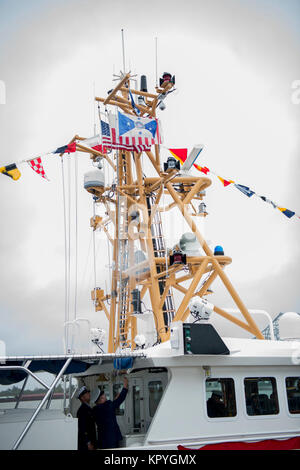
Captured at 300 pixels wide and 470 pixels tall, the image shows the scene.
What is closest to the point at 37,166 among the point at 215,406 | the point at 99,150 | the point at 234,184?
the point at 99,150

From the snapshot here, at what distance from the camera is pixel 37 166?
14.6 m

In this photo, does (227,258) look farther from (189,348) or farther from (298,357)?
(189,348)

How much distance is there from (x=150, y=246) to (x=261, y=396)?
253 inches

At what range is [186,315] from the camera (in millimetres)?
14328

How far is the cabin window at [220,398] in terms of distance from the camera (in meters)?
8.80

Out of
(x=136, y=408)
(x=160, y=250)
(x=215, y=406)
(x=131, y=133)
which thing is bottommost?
(x=136, y=408)

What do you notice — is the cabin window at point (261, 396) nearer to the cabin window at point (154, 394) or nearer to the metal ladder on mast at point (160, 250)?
the cabin window at point (154, 394)

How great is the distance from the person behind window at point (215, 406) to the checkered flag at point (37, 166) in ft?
30.7

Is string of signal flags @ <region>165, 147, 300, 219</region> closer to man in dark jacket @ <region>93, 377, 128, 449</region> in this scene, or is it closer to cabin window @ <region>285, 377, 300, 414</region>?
cabin window @ <region>285, 377, 300, 414</region>

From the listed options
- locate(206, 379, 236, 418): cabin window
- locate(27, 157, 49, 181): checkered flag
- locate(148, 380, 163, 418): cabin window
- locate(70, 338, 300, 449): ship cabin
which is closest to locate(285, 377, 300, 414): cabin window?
locate(70, 338, 300, 449): ship cabin

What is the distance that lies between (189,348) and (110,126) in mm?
8183

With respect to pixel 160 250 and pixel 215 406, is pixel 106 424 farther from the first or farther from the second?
pixel 160 250

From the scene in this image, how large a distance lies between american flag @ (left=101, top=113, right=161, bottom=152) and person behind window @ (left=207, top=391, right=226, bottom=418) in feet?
27.2

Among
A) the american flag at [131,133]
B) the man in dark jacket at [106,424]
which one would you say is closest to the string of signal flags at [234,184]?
the american flag at [131,133]
